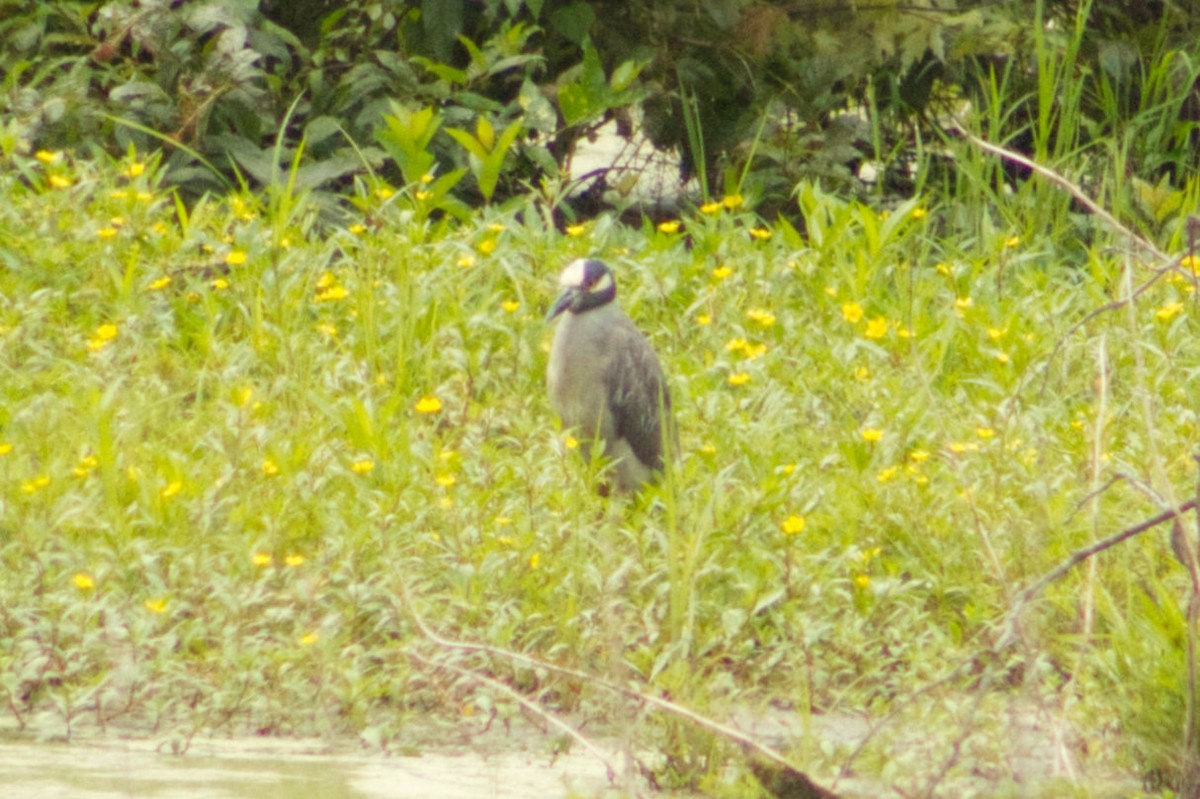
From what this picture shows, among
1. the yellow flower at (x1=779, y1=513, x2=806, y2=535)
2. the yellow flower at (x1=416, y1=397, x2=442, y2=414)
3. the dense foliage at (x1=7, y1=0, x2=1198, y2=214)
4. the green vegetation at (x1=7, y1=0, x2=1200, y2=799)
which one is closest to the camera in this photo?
the green vegetation at (x1=7, y1=0, x2=1200, y2=799)

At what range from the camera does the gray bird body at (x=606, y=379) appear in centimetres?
504

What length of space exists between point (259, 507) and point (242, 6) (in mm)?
2701

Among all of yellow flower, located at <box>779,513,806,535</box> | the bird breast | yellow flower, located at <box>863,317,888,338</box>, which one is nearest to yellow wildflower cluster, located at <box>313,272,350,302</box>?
the bird breast

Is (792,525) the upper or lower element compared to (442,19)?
→ lower

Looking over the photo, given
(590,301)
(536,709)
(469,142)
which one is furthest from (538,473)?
(469,142)

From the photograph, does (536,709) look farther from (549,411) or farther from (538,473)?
(549,411)

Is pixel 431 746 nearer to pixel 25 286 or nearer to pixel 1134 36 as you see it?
pixel 25 286

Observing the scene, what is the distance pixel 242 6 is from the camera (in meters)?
6.43

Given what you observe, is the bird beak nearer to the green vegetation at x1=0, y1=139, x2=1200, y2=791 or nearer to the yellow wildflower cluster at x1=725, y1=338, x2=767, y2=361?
the green vegetation at x1=0, y1=139, x2=1200, y2=791

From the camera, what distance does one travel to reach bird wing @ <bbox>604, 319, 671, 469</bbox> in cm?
499

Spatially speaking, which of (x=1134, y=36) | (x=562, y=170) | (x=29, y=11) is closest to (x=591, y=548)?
(x=562, y=170)

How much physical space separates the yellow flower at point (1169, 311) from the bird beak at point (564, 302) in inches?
68.4

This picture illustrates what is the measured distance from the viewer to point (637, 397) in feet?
16.5

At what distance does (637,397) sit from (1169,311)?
5.58ft
